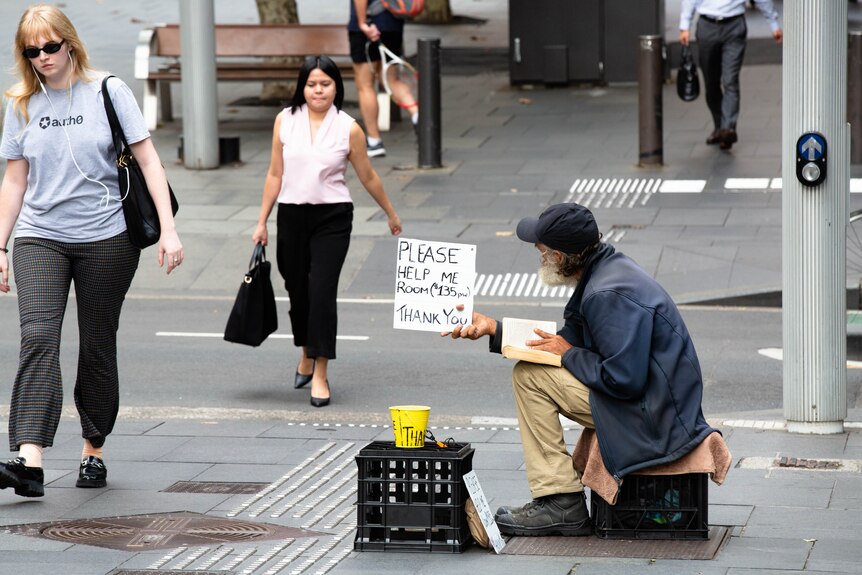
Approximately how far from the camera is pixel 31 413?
612 centimetres

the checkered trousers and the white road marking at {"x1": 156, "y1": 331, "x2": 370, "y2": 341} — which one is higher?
the checkered trousers

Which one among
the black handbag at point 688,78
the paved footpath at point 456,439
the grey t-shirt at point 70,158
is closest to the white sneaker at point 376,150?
the paved footpath at point 456,439

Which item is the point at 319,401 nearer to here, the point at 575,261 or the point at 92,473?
the point at 92,473

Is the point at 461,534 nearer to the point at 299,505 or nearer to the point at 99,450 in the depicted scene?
the point at 299,505

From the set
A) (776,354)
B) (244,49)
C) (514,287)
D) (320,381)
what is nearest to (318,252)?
(320,381)

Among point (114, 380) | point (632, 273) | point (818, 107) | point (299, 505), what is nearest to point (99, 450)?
point (114, 380)

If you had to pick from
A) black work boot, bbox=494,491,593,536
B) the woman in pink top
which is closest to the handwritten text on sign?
black work boot, bbox=494,491,593,536

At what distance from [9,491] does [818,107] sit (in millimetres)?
4016

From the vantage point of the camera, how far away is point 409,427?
541 centimetres

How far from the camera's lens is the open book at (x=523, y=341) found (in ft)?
18.1

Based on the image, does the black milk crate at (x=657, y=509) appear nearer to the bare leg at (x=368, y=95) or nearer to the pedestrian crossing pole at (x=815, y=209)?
the pedestrian crossing pole at (x=815, y=209)

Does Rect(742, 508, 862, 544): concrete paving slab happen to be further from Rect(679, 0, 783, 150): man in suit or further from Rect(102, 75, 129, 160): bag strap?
Rect(679, 0, 783, 150): man in suit

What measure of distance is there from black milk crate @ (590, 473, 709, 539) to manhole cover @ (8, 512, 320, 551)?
3.65 ft

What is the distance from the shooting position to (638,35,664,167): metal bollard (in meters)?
14.5
